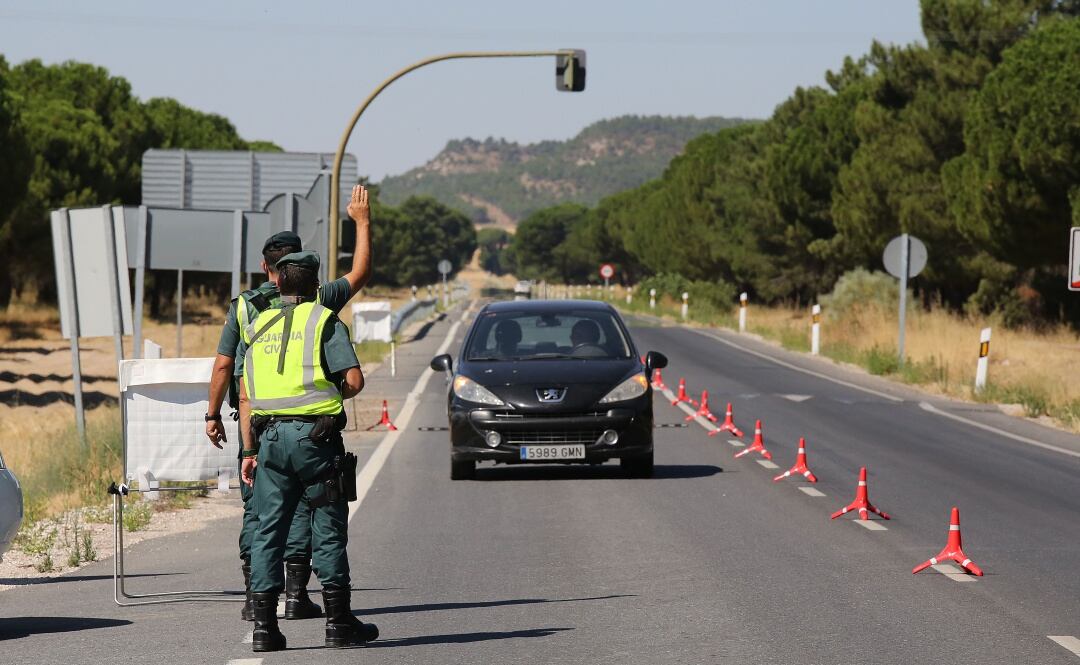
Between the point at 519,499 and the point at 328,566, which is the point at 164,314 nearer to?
the point at 519,499

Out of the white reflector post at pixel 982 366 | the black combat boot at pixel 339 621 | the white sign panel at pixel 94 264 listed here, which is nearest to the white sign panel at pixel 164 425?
the white sign panel at pixel 94 264

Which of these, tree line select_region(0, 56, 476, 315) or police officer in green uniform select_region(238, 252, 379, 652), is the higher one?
tree line select_region(0, 56, 476, 315)

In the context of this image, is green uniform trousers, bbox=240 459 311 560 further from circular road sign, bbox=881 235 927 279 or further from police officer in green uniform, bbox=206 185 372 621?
circular road sign, bbox=881 235 927 279

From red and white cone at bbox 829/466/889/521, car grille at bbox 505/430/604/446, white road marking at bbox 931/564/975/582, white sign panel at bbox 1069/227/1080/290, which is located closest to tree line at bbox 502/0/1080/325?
white sign panel at bbox 1069/227/1080/290

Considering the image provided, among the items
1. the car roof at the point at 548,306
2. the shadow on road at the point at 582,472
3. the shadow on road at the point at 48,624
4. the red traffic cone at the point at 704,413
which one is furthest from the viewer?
the red traffic cone at the point at 704,413

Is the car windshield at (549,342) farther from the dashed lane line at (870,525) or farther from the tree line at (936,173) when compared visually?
the tree line at (936,173)

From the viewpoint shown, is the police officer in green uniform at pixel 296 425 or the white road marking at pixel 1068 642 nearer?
the police officer in green uniform at pixel 296 425

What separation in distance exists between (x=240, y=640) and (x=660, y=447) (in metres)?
11.2

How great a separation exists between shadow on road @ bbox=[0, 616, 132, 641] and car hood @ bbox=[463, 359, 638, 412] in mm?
6711

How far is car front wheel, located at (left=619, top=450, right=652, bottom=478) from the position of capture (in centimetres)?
1539

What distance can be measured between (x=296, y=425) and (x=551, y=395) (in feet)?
25.1

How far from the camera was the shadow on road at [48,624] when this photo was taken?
8269mm

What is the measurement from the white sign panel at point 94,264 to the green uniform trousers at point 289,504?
877cm

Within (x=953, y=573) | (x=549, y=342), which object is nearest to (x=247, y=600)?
(x=953, y=573)
